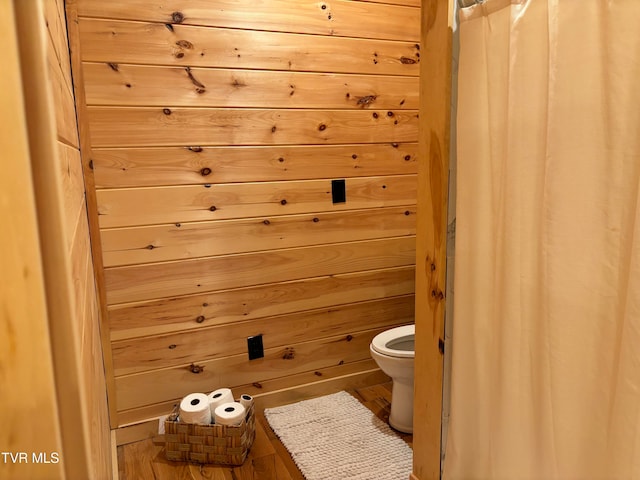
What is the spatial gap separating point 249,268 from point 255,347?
44 centimetres

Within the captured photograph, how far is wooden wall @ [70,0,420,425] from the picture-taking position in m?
2.13

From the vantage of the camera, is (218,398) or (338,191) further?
(338,191)

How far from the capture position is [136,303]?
7.39ft

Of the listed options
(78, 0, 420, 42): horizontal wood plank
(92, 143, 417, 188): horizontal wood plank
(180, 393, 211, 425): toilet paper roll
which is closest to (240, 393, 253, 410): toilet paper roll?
(180, 393, 211, 425): toilet paper roll

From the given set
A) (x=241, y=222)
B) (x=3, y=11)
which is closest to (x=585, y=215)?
(x=3, y=11)

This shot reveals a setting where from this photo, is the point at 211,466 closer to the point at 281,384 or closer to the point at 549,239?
the point at 281,384

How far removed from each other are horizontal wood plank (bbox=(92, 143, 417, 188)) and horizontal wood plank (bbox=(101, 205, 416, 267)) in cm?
21

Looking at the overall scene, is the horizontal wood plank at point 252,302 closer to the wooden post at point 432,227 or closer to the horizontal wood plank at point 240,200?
the horizontal wood plank at point 240,200

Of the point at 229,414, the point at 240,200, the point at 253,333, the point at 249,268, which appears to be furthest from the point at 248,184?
the point at 229,414

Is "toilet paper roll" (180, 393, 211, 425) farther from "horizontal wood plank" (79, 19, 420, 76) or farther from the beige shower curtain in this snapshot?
"horizontal wood plank" (79, 19, 420, 76)

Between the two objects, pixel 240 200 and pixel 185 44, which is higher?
pixel 185 44

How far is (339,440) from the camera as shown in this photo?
2.30m

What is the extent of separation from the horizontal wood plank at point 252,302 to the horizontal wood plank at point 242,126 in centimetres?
76

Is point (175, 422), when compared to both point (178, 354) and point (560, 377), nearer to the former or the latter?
point (178, 354)
